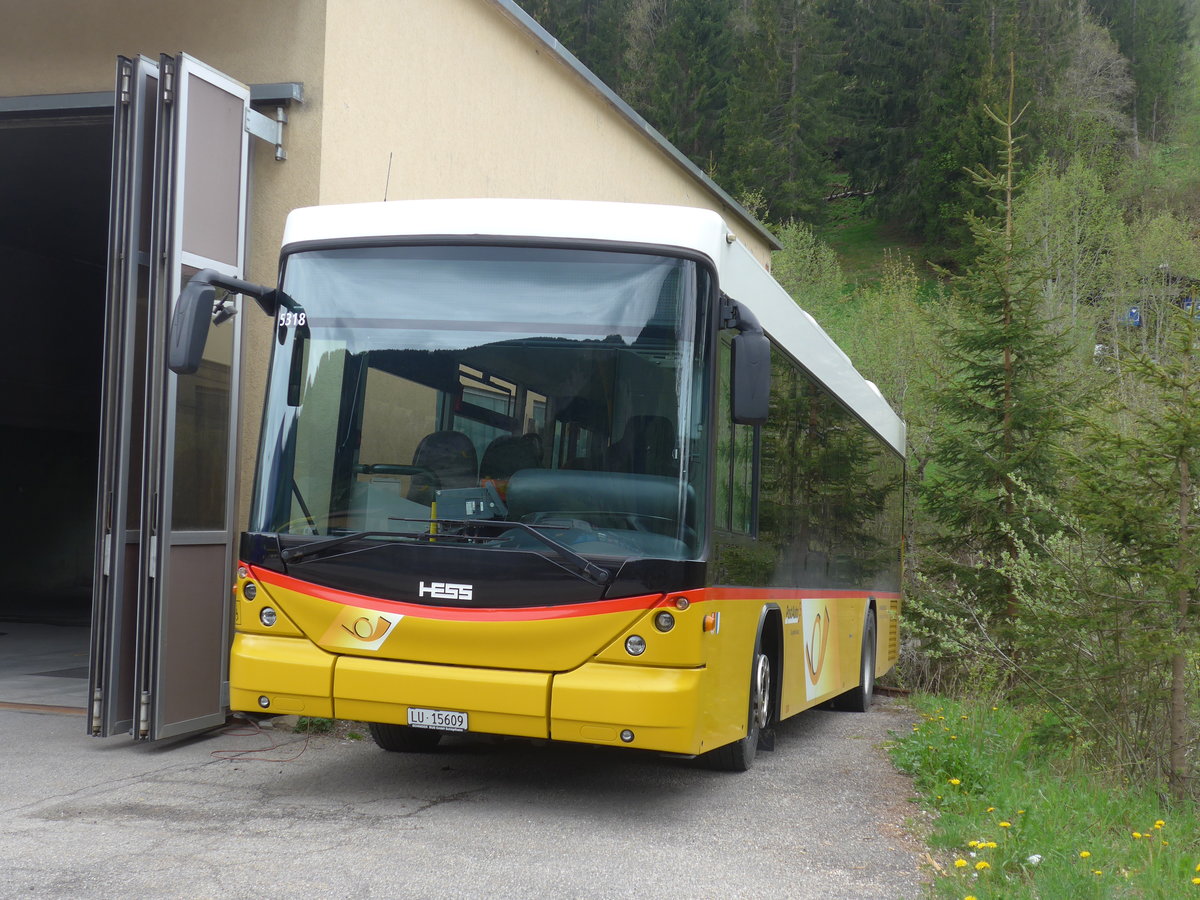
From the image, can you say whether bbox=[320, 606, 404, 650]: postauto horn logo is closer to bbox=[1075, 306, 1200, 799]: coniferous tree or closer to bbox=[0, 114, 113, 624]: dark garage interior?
bbox=[1075, 306, 1200, 799]: coniferous tree

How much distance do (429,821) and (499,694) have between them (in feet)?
2.33

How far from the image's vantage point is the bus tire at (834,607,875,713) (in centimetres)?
1193

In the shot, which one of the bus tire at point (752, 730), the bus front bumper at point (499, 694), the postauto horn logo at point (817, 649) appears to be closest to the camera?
the bus front bumper at point (499, 694)

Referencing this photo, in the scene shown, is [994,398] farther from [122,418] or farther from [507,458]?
Result: [122,418]

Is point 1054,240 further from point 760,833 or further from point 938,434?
point 760,833

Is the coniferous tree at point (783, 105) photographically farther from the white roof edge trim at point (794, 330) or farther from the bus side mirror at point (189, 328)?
the bus side mirror at point (189, 328)

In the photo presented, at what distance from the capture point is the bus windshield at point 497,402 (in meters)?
5.92

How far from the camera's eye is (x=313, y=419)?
6.20 metres

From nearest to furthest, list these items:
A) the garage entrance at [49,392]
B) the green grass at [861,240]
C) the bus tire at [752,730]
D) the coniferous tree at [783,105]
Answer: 1. the bus tire at [752,730]
2. the garage entrance at [49,392]
3. the coniferous tree at [783,105]
4. the green grass at [861,240]

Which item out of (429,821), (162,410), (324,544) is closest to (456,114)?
(162,410)

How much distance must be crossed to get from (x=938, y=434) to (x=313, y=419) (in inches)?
443

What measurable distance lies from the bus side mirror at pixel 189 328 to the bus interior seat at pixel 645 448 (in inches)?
80.6

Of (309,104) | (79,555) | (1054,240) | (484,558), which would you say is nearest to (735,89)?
(1054,240)

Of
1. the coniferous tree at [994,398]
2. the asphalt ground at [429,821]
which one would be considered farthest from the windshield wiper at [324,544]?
the coniferous tree at [994,398]
